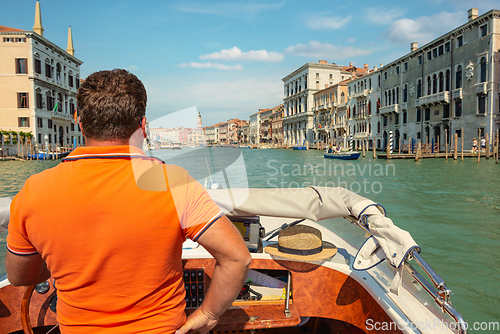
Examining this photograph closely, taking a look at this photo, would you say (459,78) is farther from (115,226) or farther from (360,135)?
(115,226)

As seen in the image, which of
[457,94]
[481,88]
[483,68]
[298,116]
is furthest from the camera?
[298,116]

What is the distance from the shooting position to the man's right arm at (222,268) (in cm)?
83

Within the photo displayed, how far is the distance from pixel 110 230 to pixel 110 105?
32 cm

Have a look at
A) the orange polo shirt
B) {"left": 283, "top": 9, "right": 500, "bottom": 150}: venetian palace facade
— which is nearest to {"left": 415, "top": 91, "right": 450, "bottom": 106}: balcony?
{"left": 283, "top": 9, "right": 500, "bottom": 150}: venetian palace facade

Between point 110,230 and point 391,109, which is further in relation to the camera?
point 391,109

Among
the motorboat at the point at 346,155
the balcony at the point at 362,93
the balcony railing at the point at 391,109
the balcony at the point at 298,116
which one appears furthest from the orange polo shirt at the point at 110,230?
the balcony at the point at 298,116

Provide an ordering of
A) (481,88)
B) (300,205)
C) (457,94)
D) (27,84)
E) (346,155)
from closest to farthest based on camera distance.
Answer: (300,205) → (481,88) → (457,94) → (346,155) → (27,84)

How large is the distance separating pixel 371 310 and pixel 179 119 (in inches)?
56.5

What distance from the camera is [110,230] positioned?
2.49 ft

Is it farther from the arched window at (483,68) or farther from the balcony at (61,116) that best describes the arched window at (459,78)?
the balcony at (61,116)

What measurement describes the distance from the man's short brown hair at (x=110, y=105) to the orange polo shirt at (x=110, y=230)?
0.19 ft

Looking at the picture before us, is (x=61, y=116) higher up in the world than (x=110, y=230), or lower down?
higher up

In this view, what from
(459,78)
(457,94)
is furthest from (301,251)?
(459,78)

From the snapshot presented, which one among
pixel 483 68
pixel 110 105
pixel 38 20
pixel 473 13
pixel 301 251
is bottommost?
pixel 301 251
